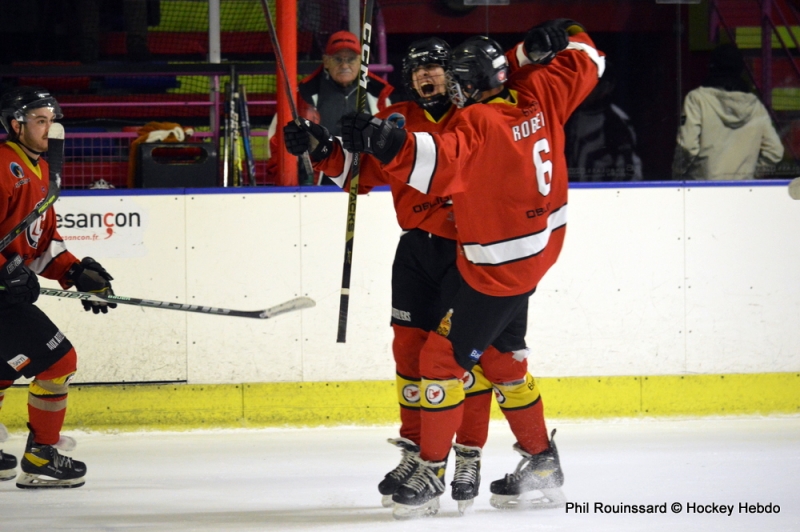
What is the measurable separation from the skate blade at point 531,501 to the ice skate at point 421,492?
21cm

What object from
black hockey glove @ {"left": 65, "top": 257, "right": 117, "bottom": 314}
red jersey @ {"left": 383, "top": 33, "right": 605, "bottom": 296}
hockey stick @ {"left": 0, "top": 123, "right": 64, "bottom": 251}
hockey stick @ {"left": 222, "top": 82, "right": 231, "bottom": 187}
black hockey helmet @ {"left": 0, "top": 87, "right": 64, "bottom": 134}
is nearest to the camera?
red jersey @ {"left": 383, "top": 33, "right": 605, "bottom": 296}

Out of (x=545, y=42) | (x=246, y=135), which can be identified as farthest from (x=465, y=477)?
(x=246, y=135)

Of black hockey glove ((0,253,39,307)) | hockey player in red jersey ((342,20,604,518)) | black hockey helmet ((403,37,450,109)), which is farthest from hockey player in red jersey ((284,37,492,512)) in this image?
black hockey glove ((0,253,39,307))

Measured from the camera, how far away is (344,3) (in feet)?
17.0

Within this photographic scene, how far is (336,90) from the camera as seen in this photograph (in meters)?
4.56

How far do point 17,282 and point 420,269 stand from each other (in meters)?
1.23

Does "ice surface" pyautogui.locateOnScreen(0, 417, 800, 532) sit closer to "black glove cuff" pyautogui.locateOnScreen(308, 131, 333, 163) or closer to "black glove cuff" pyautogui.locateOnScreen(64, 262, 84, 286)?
"black glove cuff" pyautogui.locateOnScreen(64, 262, 84, 286)

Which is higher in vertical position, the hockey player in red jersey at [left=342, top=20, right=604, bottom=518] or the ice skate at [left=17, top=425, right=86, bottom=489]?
the hockey player in red jersey at [left=342, top=20, right=604, bottom=518]

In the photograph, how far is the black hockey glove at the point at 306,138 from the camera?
274cm

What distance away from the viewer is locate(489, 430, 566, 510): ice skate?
3.01 m

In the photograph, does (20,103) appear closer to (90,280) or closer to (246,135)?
(90,280)

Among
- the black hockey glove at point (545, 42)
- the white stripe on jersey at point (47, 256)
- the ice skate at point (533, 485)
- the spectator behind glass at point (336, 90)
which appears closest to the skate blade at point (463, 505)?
the ice skate at point (533, 485)

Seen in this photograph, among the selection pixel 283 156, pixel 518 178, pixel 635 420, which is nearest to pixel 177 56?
pixel 283 156

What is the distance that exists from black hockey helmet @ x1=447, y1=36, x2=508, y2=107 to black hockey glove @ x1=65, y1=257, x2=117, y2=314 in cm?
141
